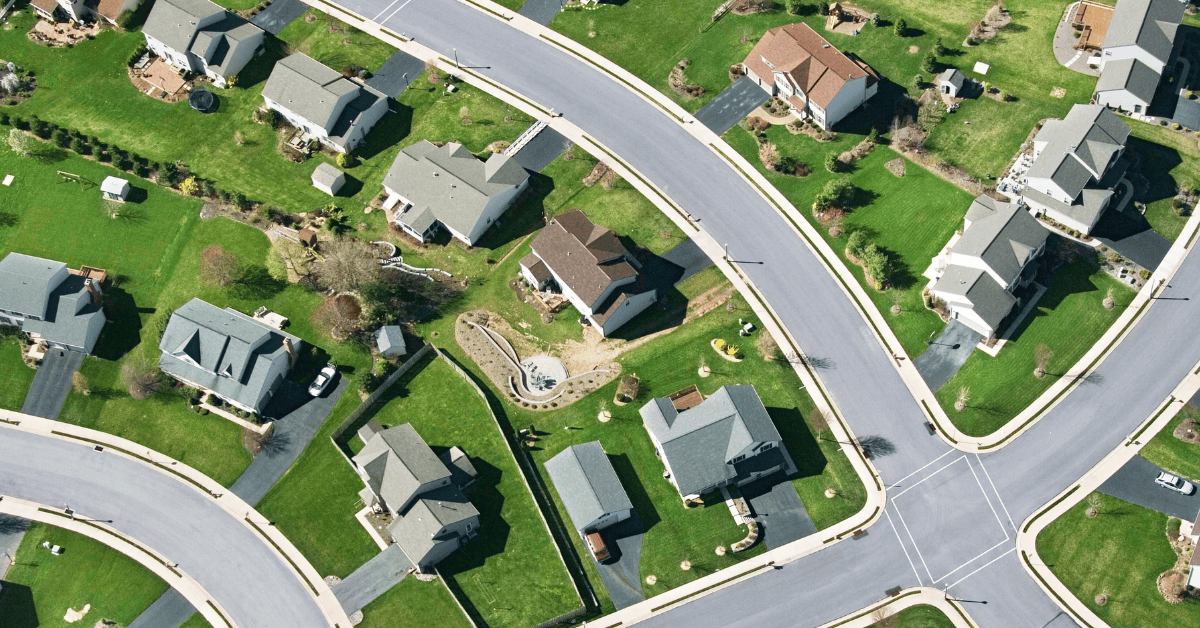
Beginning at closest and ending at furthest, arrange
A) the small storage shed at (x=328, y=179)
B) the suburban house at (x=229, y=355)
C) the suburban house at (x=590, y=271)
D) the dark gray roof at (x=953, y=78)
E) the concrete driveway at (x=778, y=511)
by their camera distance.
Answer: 1. the concrete driveway at (x=778, y=511)
2. the suburban house at (x=229, y=355)
3. the suburban house at (x=590, y=271)
4. the dark gray roof at (x=953, y=78)
5. the small storage shed at (x=328, y=179)

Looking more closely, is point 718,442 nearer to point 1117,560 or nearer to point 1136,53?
point 1117,560

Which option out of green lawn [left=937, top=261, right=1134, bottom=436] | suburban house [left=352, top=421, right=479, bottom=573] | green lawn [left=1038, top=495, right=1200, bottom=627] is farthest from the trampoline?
green lawn [left=1038, top=495, right=1200, bottom=627]

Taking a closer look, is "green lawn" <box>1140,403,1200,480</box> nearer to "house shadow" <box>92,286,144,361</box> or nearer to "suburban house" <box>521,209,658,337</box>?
"suburban house" <box>521,209,658,337</box>

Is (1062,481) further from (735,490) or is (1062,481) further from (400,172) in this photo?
(400,172)

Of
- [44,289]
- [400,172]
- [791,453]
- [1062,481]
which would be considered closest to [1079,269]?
[1062,481]

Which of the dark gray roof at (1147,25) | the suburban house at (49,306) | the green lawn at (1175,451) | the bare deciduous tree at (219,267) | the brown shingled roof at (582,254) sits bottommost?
the suburban house at (49,306)

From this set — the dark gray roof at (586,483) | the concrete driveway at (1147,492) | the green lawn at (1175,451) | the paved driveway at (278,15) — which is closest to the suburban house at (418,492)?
the dark gray roof at (586,483)

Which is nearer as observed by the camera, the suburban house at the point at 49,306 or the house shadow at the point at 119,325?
the suburban house at the point at 49,306

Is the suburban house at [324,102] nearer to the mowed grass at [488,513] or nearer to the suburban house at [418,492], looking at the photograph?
the mowed grass at [488,513]
